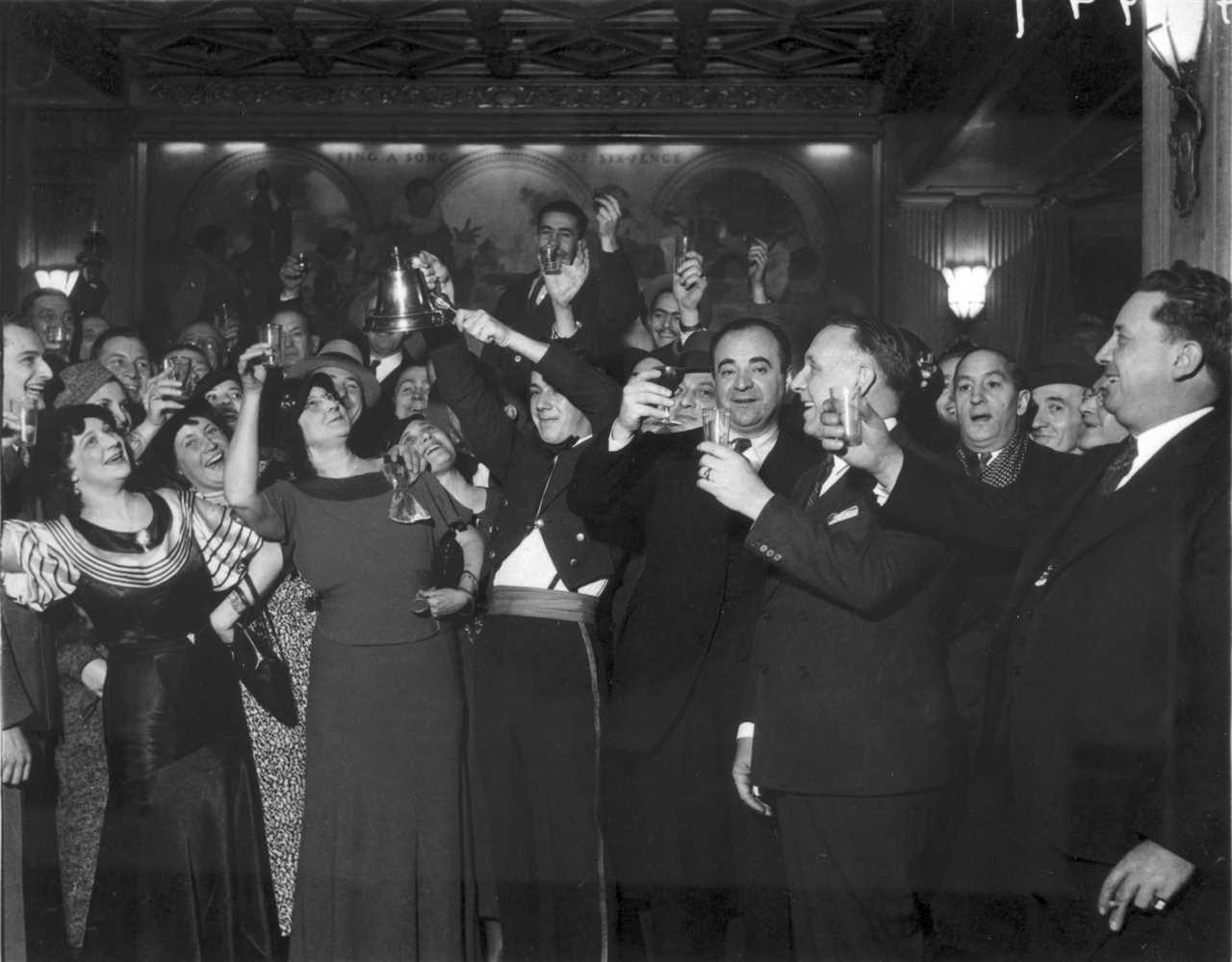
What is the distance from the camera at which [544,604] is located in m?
4.78

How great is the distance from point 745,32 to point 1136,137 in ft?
4.94

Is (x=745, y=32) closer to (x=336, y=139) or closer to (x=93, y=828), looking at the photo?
(x=336, y=139)

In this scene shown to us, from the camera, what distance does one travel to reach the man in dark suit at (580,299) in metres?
4.98

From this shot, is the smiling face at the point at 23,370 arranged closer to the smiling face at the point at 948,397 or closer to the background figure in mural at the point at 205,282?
Result: the background figure in mural at the point at 205,282

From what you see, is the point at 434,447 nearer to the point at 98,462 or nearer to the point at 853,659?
the point at 98,462

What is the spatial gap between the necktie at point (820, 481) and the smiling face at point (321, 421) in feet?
4.93

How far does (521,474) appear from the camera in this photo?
4914 mm

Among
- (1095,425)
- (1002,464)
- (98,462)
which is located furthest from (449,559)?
(1095,425)

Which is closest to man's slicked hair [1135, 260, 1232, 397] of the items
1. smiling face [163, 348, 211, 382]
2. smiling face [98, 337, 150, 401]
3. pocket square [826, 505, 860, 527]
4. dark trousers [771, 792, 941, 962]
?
pocket square [826, 505, 860, 527]

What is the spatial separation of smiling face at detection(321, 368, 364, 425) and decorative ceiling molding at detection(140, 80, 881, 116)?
1.08m

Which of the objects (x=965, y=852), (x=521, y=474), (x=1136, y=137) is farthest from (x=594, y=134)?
(x=965, y=852)

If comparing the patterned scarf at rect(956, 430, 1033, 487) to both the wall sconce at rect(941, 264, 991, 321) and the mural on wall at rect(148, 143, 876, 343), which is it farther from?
the mural on wall at rect(148, 143, 876, 343)

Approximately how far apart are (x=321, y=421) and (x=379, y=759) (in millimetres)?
1078

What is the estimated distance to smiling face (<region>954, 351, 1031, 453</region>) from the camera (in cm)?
475
